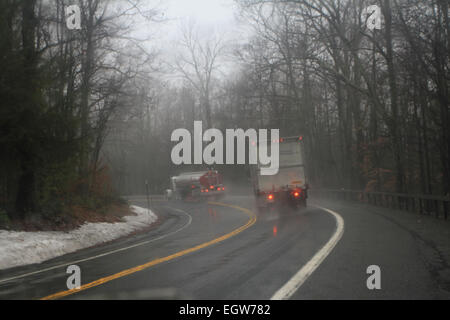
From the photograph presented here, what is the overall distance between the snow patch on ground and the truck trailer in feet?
26.2

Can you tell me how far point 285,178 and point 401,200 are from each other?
5.85 metres

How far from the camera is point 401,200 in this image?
23.4 meters

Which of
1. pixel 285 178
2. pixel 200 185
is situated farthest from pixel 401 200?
pixel 200 185

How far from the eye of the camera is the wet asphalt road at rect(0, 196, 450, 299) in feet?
22.9

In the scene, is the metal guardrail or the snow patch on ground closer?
the snow patch on ground

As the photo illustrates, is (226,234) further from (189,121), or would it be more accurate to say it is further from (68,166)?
(189,121)

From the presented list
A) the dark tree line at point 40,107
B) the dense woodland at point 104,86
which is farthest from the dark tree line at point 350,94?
the dark tree line at point 40,107

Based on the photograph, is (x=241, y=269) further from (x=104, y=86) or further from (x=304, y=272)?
(x=104, y=86)

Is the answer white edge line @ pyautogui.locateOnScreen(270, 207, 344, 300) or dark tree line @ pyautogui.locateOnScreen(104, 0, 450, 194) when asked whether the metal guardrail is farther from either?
white edge line @ pyautogui.locateOnScreen(270, 207, 344, 300)

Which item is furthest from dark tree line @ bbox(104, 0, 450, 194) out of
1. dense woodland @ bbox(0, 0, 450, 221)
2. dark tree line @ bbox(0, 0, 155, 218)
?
dark tree line @ bbox(0, 0, 155, 218)

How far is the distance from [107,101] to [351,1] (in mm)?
16185

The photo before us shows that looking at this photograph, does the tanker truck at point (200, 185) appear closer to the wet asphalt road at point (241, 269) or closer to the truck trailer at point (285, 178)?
the truck trailer at point (285, 178)

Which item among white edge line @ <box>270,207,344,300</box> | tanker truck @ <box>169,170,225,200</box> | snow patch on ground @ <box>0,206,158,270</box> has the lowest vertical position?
snow patch on ground @ <box>0,206,158,270</box>

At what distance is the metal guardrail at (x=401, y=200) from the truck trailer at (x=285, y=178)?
475 centimetres
